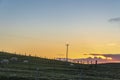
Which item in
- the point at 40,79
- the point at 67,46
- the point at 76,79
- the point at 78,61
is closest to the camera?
the point at 40,79

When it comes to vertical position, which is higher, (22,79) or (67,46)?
(67,46)

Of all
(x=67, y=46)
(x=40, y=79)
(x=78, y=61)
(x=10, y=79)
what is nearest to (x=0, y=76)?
(x=10, y=79)

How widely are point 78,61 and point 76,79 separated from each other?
135 m

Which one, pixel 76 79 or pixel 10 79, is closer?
pixel 10 79

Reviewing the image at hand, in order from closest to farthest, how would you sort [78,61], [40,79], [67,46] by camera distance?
[40,79] < [67,46] < [78,61]

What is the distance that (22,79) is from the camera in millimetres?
53438

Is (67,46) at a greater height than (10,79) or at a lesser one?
greater

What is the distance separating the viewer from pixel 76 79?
5978 centimetres

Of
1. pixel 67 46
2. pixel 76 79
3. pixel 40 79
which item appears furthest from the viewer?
pixel 67 46

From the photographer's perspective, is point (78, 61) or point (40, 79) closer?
point (40, 79)

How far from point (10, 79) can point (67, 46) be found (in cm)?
10742

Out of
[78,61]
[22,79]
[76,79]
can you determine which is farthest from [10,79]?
[78,61]

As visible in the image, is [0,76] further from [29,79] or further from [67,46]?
[67,46]

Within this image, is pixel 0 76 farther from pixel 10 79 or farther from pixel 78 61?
pixel 78 61
